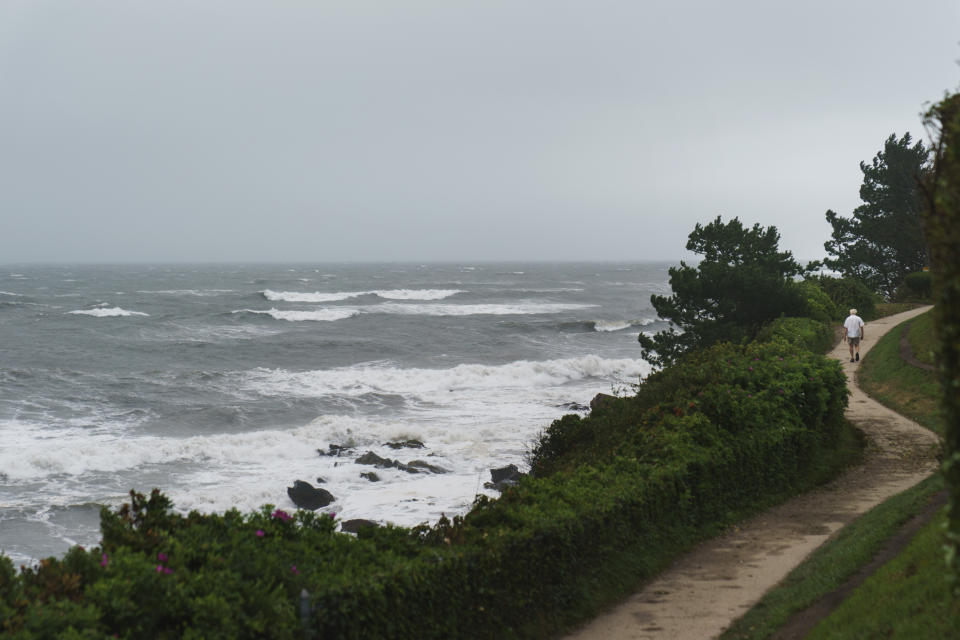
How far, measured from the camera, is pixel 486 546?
7129mm

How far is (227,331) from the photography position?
5338 centimetres

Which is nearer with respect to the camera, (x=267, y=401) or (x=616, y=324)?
(x=267, y=401)

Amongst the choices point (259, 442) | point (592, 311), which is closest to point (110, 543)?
point (259, 442)

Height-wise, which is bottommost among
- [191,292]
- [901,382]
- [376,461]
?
[376,461]

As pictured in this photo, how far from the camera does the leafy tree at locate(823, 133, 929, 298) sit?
4188 centimetres

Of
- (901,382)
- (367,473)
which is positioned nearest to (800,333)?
(901,382)

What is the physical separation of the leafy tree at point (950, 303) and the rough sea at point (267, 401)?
1289 cm

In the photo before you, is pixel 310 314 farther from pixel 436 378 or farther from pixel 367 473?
pixel 367 473

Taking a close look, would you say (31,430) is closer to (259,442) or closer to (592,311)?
(259,442)

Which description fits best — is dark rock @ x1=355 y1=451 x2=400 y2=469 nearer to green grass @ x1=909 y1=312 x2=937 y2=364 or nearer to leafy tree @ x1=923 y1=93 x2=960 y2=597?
green grass @ x1=909 y1=312 x2=937 y2=364

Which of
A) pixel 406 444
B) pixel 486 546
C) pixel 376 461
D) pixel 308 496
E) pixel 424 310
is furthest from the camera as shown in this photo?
pixel 424 310

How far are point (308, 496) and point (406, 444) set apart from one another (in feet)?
17.7

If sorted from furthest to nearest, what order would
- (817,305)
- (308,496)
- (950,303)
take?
1. (817,305)
2. (308,496)
3. (950,303)

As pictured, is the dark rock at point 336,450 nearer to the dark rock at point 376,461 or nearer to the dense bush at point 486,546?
the dark rock at point 376,461
